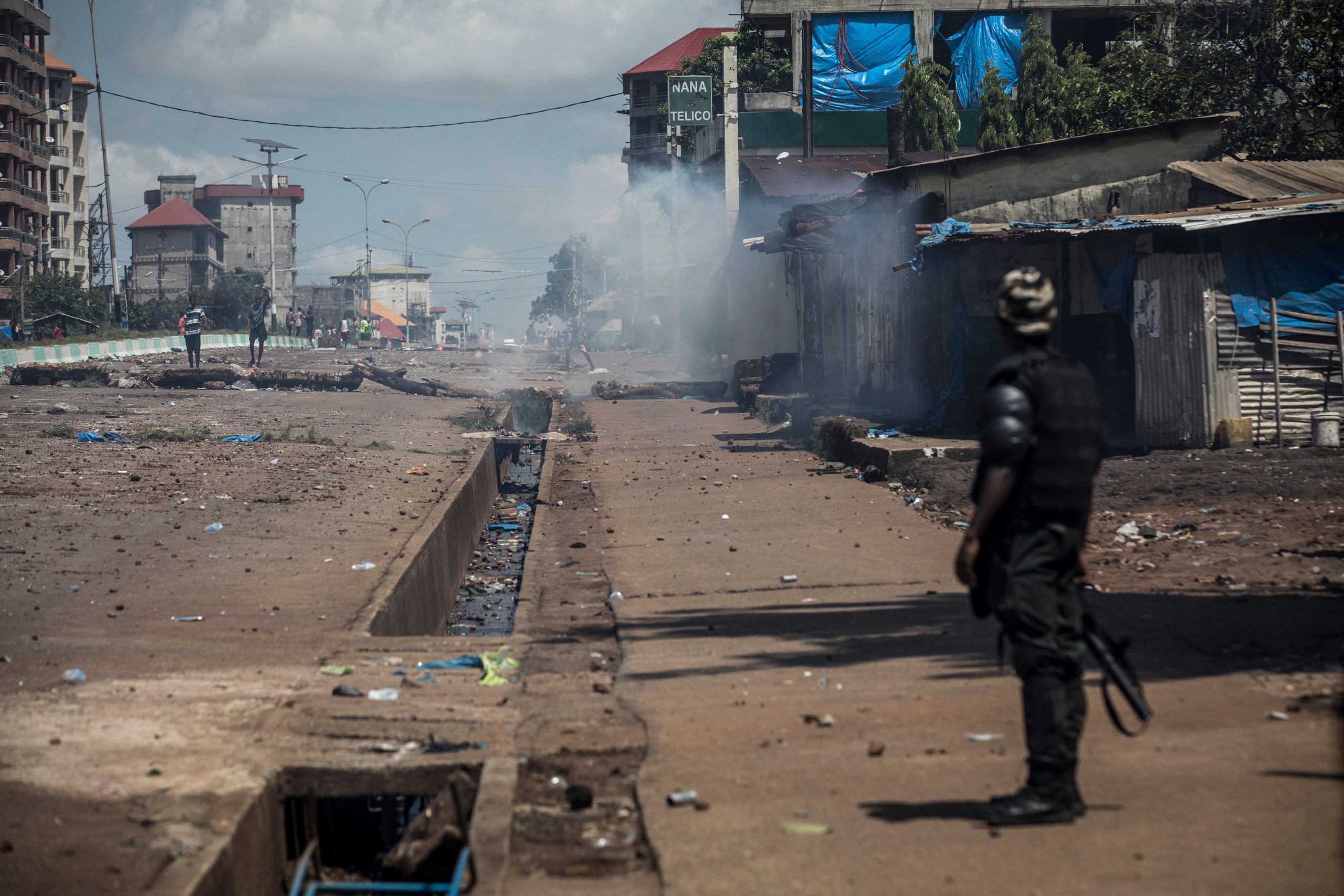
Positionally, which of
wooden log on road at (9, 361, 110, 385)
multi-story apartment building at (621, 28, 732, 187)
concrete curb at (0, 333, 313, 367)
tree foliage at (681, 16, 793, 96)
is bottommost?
wooden log on road at (9, 361, 110, 385)

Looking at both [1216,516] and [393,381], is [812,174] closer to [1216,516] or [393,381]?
[393,381]

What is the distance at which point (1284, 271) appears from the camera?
11797mm

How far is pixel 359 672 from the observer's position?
5750 millimetres

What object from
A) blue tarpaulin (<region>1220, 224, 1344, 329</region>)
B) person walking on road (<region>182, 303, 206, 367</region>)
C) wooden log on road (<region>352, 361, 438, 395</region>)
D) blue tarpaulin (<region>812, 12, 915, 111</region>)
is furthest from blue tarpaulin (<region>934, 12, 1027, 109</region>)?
blue tarpaulin (<region>1220, 224, 1344, 329</region>)

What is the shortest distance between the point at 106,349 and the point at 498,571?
25.3 meters

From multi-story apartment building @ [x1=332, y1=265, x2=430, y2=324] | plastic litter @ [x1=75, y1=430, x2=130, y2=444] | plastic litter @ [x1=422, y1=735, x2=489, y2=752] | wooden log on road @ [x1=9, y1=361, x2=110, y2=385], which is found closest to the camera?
plastic litter @ [x1=422, y1=735, x2=489, y2=752]

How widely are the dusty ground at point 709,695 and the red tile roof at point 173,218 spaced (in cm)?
8081

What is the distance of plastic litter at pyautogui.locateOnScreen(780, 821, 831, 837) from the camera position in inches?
140

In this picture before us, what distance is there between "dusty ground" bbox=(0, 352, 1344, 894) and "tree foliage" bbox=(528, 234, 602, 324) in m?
78.1

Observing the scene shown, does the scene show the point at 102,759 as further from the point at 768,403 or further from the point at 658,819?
the point at 768,403

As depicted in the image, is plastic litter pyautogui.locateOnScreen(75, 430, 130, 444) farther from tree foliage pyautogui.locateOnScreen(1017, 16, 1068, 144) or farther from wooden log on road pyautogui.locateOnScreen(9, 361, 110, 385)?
tree foliage pyautogui.locateOnScreen(1017, 16, 1068, 144)

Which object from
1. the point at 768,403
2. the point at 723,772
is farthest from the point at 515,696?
the point at 768,403

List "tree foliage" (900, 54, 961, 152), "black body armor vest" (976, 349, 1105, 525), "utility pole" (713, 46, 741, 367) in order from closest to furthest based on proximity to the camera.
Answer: "black body armor vest" (976, 349, 1105, 525), "tree foliage" (900, 54, 961, 152), "utility pole" (713, 46, 741, 367)

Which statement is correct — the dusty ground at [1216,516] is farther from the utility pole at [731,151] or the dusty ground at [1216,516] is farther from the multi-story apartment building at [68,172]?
the multi-story apartment building at [68,172]
